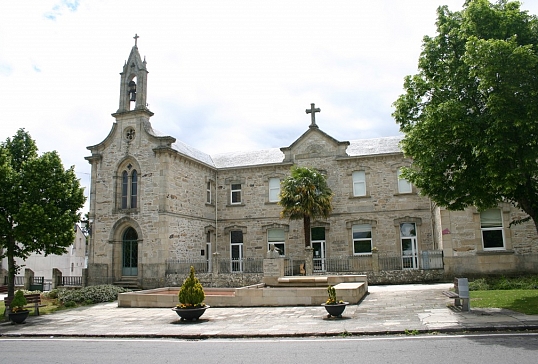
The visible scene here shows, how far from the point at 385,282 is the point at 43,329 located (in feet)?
53.9

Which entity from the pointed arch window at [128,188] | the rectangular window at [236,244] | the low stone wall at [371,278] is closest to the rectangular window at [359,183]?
the low stone wall at [371,278]

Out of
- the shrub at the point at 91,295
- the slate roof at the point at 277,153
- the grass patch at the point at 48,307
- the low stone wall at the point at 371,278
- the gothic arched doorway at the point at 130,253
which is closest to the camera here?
the grass patch at the point at 48,307

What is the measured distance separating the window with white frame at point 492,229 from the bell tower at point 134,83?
2049 cm

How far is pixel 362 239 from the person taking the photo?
29422 mm

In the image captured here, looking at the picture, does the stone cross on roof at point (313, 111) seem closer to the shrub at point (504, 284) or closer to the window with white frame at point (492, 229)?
the window with white frame at point (492, 229)

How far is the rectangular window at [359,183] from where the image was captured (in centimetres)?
2989

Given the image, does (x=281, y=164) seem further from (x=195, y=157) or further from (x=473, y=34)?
(x=473, y=34)

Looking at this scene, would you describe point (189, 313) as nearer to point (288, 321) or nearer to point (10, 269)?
point (288, 321)

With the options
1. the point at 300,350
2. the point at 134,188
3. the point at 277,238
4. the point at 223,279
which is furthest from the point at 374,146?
the point at 300,350

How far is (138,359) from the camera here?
29.3ft

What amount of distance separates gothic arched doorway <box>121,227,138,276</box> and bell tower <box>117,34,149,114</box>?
782cm

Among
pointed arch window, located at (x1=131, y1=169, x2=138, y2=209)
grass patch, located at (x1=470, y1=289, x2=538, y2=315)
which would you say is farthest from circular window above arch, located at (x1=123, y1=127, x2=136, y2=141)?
grass patch, located at (x1=470, y1=289, x2=538, y2=315)

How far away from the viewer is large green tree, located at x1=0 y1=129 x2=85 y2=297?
1734 centimetres

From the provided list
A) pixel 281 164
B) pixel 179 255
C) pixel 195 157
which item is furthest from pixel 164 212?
pixel 281 164
